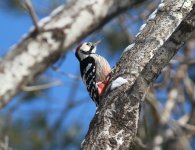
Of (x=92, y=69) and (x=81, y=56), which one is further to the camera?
(x=81, y=56)

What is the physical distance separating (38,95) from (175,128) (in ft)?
5.44

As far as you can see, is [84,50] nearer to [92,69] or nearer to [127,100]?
[92,69]

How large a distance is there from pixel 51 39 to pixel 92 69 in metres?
0.40

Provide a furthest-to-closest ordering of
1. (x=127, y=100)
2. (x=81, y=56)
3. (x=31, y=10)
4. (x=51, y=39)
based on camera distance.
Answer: (x=81, y=56), (x=51, y=39), (x=31, y=10), (x=127, y=100)

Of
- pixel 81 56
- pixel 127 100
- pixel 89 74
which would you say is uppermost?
pixel 81 56

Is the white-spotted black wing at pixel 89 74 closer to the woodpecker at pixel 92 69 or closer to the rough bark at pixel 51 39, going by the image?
the woodpecker at pixel 92 69

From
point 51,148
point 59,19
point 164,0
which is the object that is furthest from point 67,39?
point 51,148

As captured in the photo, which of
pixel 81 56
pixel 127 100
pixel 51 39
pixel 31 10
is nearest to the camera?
pixel 127 100

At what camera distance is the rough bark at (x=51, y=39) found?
3.62m

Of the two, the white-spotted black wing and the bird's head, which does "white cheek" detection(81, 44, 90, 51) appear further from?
the white-spotted black wing

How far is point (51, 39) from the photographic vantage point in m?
3.79

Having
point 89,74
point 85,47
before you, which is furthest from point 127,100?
point 85,47

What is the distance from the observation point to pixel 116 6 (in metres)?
4.12

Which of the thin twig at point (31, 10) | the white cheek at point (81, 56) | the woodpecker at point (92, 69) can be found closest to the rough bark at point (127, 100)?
the woodpecker at point (92, 69)
